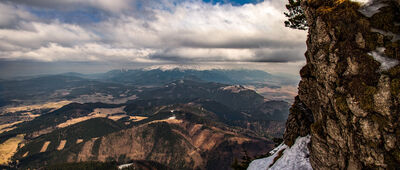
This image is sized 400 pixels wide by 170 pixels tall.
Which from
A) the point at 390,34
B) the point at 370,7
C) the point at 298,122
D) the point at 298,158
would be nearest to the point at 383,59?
the point at 390,34

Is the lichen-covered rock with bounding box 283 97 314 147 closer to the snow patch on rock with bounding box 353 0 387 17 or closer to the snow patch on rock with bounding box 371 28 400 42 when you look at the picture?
the snow patch on rock with bounding box 371 28 400 42

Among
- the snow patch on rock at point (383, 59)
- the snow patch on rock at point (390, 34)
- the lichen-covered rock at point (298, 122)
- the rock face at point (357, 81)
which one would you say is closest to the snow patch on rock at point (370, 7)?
the rock face at point (357, 81)

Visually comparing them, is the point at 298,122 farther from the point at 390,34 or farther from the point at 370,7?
the point at 370,7

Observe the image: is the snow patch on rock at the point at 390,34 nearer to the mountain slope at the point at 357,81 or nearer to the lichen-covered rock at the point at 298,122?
the mountain slope at the point at 357,81

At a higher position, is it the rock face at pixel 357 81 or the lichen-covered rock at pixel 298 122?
the rock face at pixel 357 81

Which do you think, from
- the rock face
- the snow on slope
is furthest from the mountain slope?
the snow on slope

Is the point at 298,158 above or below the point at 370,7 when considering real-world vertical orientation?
below

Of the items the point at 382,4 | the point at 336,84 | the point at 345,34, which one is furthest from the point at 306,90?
the point at 382,4

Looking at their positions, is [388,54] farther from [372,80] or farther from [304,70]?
[304,70]
